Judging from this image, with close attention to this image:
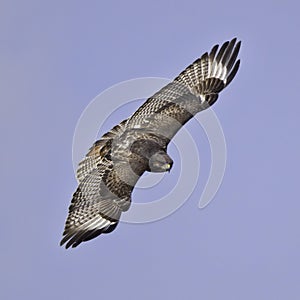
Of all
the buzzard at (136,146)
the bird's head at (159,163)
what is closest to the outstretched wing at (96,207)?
the buzzard at (136,146)

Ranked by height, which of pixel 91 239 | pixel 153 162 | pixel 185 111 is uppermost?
pixel 185 111

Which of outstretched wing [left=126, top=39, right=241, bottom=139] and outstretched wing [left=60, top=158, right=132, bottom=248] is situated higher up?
outstretched wing [left=126, top=39, right=241, bottom=139]

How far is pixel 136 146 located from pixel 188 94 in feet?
9.30

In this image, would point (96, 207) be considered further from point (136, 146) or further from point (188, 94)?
point (188, 94)

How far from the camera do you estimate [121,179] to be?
28.5m

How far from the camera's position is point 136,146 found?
97.3 ft

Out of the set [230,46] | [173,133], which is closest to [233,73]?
[230,46]

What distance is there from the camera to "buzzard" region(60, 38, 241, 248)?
91.6ft

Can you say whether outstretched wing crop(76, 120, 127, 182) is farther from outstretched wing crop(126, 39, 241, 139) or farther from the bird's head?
the bird's head

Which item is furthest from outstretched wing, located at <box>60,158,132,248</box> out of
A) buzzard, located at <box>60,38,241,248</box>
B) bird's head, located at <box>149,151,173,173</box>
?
bird's head, located at <box>149,151,173,173</box>

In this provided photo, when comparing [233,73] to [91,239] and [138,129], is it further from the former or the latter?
[91,239]

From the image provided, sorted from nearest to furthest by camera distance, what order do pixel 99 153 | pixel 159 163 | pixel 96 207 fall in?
Answer: pixel 96 207
pixel 159 163
pixel 99 153

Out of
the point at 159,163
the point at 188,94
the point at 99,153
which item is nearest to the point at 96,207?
the point at 159,163

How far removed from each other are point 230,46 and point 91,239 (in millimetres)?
8119
